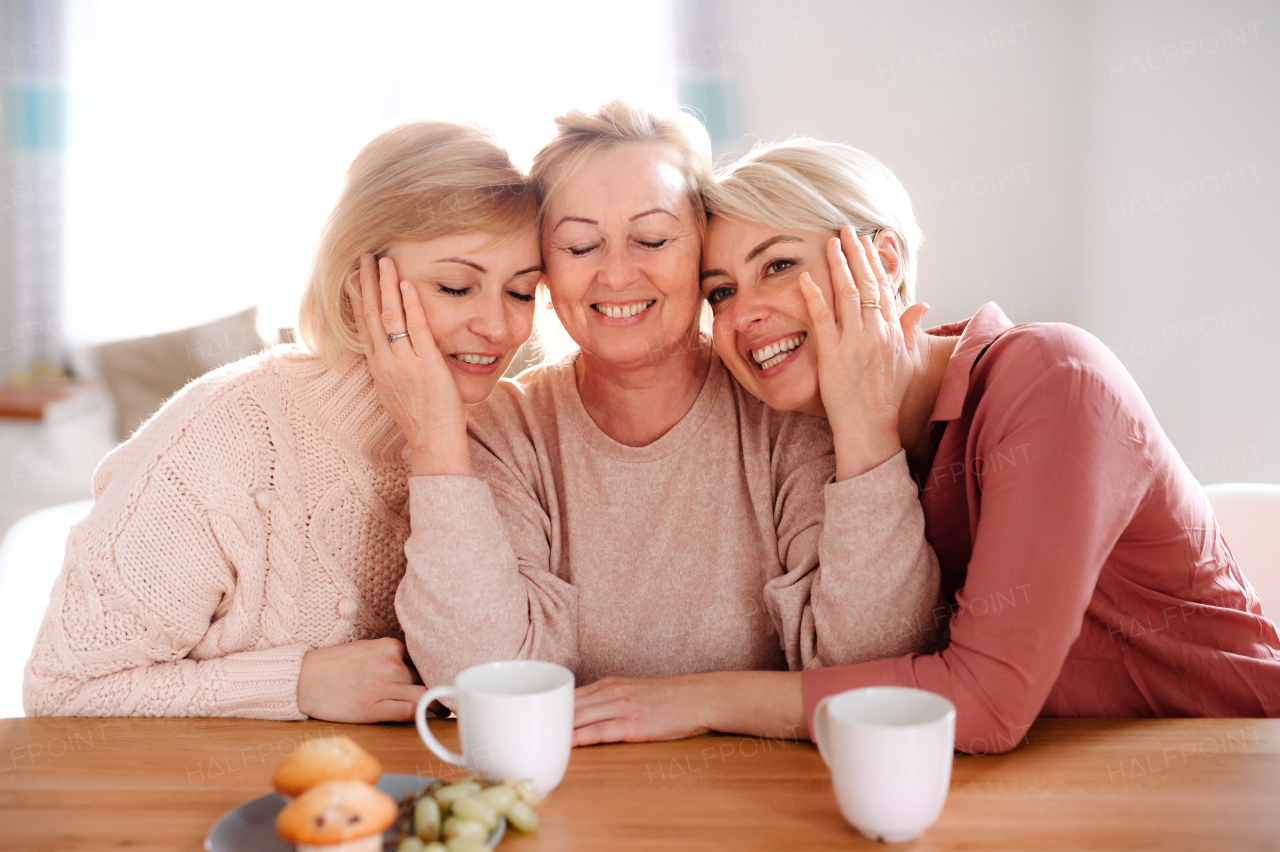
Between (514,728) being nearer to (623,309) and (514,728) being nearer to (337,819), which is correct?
(337,819)

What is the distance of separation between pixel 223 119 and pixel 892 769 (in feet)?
9.86

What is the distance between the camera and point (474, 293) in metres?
1.32

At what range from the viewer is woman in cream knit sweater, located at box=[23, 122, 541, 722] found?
1.16 meters

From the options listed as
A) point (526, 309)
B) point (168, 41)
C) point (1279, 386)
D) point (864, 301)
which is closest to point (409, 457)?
point (526, 309)

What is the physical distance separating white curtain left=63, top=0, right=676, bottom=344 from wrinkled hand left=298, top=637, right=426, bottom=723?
2008 millimetres

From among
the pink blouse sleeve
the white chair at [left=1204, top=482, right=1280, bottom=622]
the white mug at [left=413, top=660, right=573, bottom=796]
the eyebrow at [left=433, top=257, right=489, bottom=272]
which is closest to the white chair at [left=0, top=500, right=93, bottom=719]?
Answer: the eyebrow at [left=433, top=257, right=489, bottom=272]

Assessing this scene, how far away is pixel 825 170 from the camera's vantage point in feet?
4.16

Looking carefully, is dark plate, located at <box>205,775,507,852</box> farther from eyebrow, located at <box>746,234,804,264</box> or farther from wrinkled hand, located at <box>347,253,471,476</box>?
eyebrow, located at <box>746,234,804,264</box>

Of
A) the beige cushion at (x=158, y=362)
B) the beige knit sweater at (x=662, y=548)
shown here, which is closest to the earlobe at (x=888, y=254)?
the beige knit sweater at (x=662, y=548)

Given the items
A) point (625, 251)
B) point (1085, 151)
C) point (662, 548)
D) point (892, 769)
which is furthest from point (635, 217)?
point (1085, 151)

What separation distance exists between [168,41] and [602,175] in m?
2.36

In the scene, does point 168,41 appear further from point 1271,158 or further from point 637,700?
point 1271,158

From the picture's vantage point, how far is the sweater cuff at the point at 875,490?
111 centimetres

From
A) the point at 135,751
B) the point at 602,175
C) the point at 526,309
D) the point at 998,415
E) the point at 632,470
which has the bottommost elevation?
the point at 135,751
